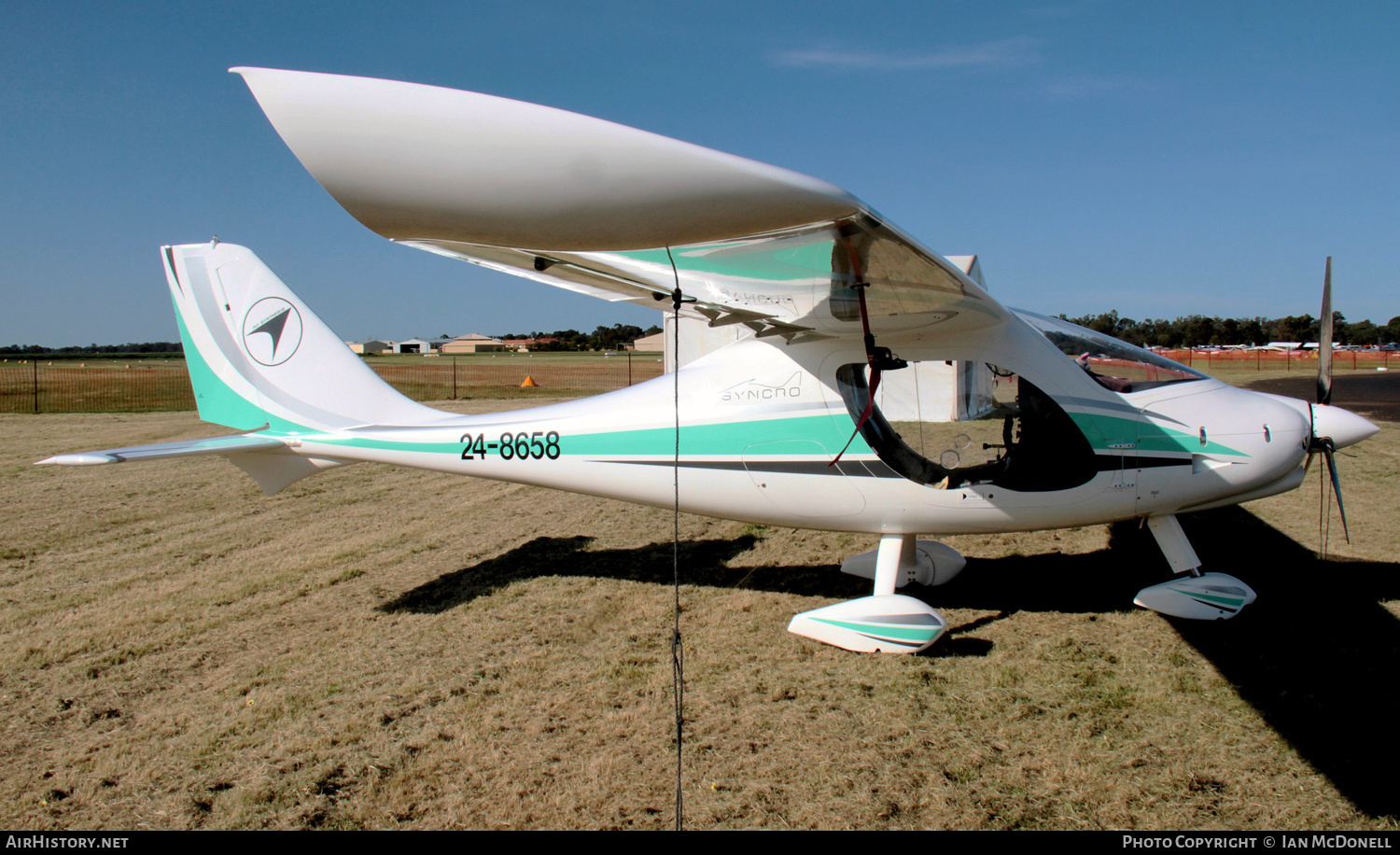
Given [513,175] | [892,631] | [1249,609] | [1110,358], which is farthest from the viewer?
[1249,609]

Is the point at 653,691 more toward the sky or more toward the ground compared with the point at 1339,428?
more toward the ground

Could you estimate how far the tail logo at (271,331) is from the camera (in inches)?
204

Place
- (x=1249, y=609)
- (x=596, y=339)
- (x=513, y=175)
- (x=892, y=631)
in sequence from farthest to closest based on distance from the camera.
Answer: (x=596, y=339) → (x=1249, y=609) → (x=892, y=631) → (x=513, y=175)

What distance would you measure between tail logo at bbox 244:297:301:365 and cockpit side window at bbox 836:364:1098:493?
381 centimetres

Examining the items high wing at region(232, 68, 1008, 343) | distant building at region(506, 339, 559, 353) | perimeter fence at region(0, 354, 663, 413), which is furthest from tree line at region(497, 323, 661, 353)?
high wing at region(232, 68, 1008, 343)

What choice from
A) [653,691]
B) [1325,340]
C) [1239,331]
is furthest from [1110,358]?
[1239,331]

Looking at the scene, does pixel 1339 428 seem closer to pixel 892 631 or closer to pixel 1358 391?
pixel 892 631

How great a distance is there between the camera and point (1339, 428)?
436 cm

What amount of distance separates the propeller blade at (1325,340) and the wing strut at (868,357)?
2564 mm

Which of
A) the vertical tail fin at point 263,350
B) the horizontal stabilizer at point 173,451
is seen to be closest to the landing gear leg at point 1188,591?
the vertical tail fin at point 263,350

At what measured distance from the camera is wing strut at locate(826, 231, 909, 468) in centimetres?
311

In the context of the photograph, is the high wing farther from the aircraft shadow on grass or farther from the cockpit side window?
the aircraft shadow on grass

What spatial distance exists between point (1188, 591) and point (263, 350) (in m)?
6.21

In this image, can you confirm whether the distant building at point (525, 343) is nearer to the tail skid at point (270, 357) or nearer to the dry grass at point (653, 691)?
the tail skid at point (270, 357)
